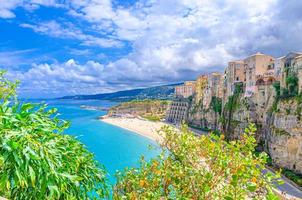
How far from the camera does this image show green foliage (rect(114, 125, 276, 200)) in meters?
8.11

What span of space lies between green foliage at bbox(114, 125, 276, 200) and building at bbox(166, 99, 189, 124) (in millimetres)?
106790

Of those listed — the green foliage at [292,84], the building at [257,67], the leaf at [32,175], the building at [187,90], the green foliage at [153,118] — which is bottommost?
the green foliage at [153,118]

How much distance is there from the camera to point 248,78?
73.8 m

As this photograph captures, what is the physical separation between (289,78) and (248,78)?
20.0 m

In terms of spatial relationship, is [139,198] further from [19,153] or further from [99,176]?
[19,153]

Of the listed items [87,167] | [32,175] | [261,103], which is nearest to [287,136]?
[261,103]

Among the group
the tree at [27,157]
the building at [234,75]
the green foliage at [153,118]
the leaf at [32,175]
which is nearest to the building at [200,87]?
the building at [234,75]

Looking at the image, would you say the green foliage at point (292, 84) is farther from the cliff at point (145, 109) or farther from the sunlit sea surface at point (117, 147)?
the cliff at point (145, 109)

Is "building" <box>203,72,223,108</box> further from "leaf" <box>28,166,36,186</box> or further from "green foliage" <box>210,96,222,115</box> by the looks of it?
"leaf" <box>28,166,36,186</box>

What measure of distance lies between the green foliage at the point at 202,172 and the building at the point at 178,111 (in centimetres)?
10679

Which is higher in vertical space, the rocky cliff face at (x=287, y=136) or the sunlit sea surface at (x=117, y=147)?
the rocky cliff face at (x=287, y=136)

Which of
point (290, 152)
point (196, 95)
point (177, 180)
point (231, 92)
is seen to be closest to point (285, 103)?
point (290, 152)

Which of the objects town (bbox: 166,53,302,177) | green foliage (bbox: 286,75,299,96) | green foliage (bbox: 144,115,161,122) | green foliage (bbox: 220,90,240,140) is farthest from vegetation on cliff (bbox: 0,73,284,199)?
green foliage (bbox: 144,115,161,122)

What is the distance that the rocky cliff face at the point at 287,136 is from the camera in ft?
152
